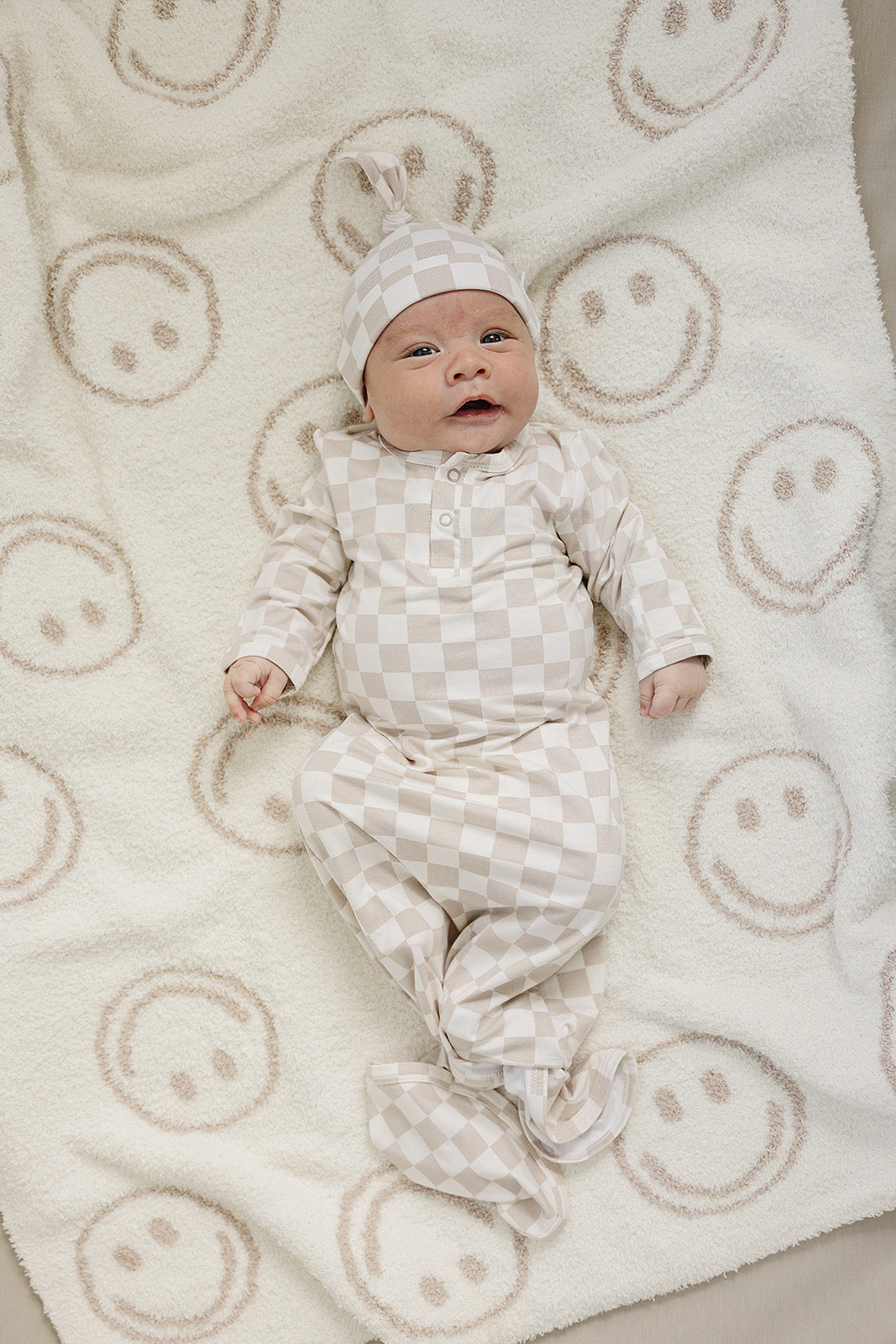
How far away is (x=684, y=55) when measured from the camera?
1307 millimetres

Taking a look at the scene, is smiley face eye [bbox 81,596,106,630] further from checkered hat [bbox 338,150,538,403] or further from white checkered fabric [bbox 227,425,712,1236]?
checkered hat [bbox 338,150,538,403]

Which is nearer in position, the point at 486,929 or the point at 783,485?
the point at 486,929

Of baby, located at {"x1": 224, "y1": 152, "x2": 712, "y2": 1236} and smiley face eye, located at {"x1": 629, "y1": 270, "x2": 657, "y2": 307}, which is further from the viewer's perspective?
smiley face eye, located at {"x1": 629, "y1": 270, "x2": 657, "y2": 307}

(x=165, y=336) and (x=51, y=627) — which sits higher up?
(x=165, y=336)

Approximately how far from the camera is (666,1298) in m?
1.26

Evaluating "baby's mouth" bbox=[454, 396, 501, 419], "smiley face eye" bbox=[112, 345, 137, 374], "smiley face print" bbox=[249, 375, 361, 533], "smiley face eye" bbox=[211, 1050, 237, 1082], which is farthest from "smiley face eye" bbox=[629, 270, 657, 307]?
"smiley face eye" bbox=[211, 1050, 237, 1082]

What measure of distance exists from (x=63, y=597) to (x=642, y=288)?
2.68 feet

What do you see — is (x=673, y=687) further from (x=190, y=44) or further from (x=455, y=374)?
(x=190, y=44)

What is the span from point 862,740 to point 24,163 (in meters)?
1.24

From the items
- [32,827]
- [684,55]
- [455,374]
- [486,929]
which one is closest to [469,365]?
[455,374]

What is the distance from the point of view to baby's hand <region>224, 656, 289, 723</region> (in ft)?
4.14

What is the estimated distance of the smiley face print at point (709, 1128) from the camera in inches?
49.9

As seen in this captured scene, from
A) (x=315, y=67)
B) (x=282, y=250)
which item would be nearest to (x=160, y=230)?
(x=282, y=250)

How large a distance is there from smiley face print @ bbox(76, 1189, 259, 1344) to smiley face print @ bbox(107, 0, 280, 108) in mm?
1333
